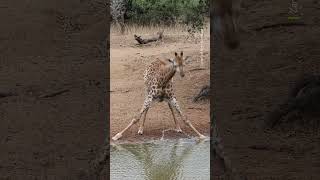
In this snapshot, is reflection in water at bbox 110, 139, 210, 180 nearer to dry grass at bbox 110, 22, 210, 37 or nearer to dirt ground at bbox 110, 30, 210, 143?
dirt ground at bbox 110, 30, 210, 143

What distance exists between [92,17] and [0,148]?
28.5 inches

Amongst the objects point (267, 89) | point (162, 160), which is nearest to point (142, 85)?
point (162, 160)

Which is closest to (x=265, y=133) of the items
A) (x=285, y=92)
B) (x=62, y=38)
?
(x=285, y=92)

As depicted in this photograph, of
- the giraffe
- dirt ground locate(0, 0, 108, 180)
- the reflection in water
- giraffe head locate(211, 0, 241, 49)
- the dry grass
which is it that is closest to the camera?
giraffe head locate(211, 0, 241, 49)

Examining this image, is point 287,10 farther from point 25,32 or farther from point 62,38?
point 25,32

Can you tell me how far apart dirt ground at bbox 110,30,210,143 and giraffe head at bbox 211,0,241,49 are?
5416mm

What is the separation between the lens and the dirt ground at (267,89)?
8.61ft

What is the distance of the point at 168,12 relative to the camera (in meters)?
9.91

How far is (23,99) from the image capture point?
2639mm

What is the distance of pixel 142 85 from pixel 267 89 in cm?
618

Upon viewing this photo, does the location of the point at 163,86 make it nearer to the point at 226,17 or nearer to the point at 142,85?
the point at 142,85

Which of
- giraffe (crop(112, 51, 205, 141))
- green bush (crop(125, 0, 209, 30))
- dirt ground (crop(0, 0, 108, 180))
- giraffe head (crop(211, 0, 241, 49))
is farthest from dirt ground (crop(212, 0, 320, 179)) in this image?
green bush (crop(125, 0, 209, 30))

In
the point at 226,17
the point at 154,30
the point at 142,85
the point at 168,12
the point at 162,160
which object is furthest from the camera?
the point at 154,30

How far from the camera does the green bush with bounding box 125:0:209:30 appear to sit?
27.7 feet
